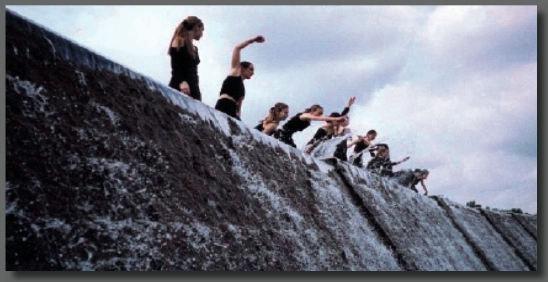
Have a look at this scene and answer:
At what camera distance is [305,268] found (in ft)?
5.82

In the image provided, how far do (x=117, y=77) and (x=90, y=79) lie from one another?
0.13 m

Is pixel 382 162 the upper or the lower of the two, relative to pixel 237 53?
upper

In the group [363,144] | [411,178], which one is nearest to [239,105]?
[363,144]

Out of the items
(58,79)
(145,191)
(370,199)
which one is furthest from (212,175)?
(370,199)

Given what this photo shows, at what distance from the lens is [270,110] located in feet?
Result: 13.8

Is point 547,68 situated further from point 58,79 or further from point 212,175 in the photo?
point 58,79

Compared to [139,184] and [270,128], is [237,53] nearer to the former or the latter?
[270,128]

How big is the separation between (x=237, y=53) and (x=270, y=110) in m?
0.99

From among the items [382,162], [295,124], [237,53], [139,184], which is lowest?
[139,184]

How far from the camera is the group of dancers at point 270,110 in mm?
2969

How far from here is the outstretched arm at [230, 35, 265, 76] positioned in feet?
10.2

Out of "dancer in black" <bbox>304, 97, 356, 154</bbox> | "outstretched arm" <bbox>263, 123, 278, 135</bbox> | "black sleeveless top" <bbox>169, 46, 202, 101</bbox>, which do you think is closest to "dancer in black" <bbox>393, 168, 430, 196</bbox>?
"dancer in black" <bbox>304, 97, 356, 154</bbox>

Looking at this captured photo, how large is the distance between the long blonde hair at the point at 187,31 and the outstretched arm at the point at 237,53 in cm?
35

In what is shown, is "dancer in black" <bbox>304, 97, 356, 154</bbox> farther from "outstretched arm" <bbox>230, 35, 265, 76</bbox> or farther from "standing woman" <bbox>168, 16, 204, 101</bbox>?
"standing woman" <bbox>168, 16, 204, 101</bbox>
